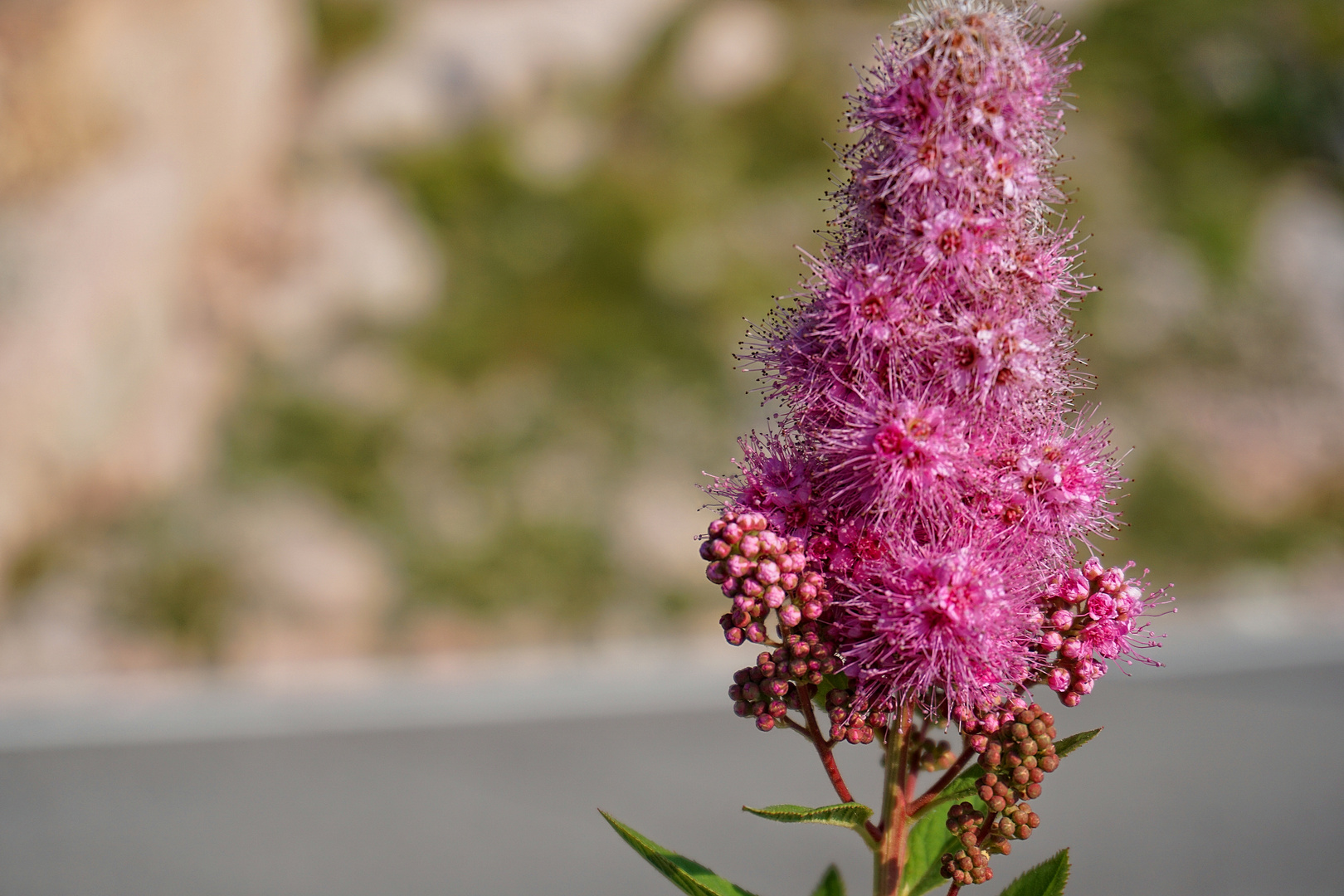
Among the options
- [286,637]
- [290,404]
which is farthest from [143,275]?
[286,637]

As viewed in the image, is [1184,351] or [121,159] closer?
[121,159]

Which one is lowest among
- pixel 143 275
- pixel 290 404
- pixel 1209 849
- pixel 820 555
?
pixel 1209 849

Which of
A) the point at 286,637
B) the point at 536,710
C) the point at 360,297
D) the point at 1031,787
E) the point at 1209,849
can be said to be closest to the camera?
the point at 1031,787

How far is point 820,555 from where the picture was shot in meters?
2.06

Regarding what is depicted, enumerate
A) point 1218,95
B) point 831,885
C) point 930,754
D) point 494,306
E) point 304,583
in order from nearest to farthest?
point 930,754, point 831,885, point 304,583, point 494,306, point 1218,95

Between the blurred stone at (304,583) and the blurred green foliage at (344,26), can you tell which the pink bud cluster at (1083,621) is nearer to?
the blurred stone at (304,583)

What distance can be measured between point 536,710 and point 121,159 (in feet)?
31.1

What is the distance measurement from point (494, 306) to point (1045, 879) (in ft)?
50.9

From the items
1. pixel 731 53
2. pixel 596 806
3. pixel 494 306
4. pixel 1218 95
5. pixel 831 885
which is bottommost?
pixel 831 885

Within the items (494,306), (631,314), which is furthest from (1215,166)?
(494,306)

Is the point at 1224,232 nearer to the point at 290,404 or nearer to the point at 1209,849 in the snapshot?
the point at 1209,849

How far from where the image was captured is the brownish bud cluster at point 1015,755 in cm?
193

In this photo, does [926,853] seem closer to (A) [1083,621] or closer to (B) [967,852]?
(B) [967,852]

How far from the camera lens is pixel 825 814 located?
1.94 m
